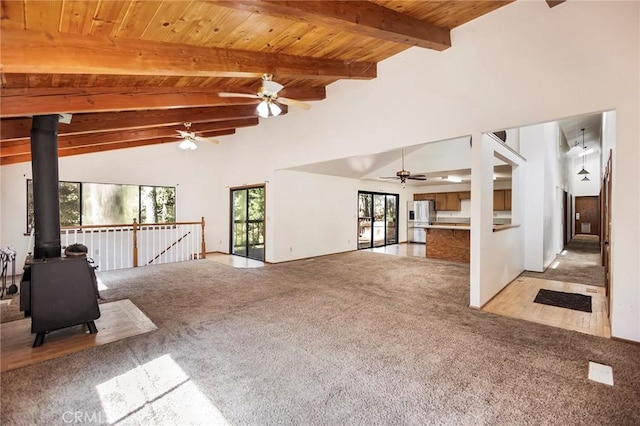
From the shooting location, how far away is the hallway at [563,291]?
11.0 feet

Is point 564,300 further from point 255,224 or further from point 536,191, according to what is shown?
point 255,224

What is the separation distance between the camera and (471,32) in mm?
3686

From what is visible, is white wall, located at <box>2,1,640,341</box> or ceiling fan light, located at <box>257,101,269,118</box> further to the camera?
ceiling fan light, located at <box>257,101,269,118</box>

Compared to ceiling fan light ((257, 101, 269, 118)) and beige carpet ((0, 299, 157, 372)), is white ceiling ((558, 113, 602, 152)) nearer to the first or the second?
ceiling fan light ((257, 101, 269, 118))

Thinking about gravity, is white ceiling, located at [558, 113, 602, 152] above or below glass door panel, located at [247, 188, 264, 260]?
above

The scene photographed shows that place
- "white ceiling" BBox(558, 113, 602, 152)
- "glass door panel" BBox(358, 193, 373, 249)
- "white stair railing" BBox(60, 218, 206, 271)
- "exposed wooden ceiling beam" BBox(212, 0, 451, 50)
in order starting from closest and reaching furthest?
1. "exposed wooden ceiling beam" BBox(212, 0, 451, 50)
2. "white stair railing" BBox(60, 218, 206, 271)
3. "white ceiling" BBox(558, 113, 602, 152)
4. "glass door panel" BBox(358, 193, 373, 249)

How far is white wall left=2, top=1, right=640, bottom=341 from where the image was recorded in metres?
2.75

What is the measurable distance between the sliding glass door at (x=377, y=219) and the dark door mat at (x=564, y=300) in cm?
540

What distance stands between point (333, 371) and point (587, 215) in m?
16.4

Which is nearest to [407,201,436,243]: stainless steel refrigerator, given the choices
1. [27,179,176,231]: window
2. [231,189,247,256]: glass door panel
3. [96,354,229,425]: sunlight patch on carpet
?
[231,189,247,256]: glass door panel

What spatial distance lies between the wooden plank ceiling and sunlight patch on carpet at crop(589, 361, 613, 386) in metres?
3.77

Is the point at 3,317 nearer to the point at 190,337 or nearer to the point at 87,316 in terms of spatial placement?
the point at 87,316

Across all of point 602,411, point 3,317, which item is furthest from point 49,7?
point 602,411

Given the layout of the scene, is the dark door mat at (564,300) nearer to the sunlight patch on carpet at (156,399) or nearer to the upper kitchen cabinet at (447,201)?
the sunlight patch on carpet at (156,399)
